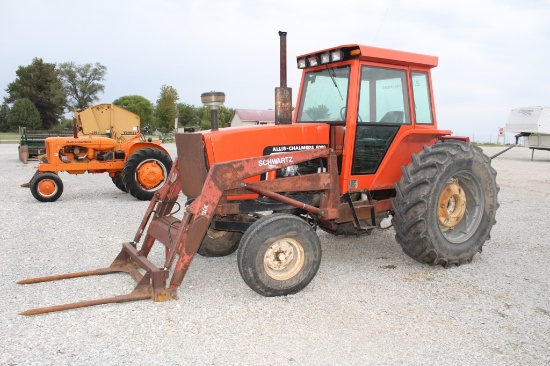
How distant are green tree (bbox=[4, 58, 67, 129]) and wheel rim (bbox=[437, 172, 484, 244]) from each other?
69947 millimetres

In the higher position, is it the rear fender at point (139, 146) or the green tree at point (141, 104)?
the green tree at point (141, 104)

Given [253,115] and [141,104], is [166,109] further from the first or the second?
[141,104]

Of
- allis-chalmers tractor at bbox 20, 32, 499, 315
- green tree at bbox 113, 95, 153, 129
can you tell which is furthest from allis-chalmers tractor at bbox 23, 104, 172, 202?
green tree at bbox 113, 95, 153, 129

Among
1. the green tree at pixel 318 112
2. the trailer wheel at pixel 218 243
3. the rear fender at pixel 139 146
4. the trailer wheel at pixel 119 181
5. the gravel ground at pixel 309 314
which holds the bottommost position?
the gravel ground at pixel 309 314

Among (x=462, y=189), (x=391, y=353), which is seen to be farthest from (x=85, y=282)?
(x=462, y=189)

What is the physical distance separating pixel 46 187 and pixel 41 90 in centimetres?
6737

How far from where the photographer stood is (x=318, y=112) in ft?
18.6

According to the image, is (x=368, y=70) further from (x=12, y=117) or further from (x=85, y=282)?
(x=12, y=117)

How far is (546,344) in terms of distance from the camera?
3.65 metres

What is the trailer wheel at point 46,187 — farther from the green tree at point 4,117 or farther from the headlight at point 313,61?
the green tree at point 4,117

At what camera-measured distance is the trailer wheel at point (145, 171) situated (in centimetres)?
1040

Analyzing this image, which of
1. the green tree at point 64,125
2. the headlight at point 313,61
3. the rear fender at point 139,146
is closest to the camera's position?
the headlight at point 313,61

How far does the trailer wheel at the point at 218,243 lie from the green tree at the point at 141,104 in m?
68.1

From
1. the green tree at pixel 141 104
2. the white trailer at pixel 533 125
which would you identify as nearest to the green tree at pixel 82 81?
the green tree at pixel 141 104
